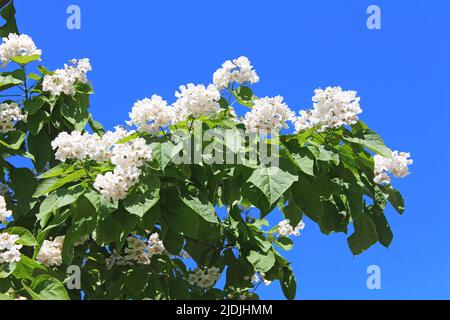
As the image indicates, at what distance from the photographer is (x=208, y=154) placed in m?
3.37

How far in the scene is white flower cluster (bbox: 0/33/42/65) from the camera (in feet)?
15.1

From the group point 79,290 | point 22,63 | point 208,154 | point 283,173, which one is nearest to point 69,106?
point 22,63

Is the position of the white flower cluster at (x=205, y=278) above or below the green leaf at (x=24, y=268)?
above

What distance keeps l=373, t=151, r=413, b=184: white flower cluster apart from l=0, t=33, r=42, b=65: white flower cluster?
94.5 inches

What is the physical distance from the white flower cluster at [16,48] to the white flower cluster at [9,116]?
39cm

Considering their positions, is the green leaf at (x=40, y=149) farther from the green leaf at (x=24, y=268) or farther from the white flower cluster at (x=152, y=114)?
the green leaf at (x=24, y=268)

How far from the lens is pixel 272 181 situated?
123 inches

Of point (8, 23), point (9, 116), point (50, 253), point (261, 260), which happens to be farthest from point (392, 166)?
point (8, 23)

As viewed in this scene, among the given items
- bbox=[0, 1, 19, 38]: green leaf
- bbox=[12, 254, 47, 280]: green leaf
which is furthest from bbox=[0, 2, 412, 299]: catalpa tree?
bbox=[0, 1, 19, 38]: green leaf

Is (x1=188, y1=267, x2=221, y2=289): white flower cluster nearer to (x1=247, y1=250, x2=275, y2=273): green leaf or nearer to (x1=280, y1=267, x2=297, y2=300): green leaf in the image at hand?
(x1=247, y1=250, x2=275, y2=273): green leaf

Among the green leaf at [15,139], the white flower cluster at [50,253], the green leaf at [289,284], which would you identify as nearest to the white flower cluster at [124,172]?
the white flower cluster at [50,253]

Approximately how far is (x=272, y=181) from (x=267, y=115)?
0.54 meters

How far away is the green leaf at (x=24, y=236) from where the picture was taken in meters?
3.17
